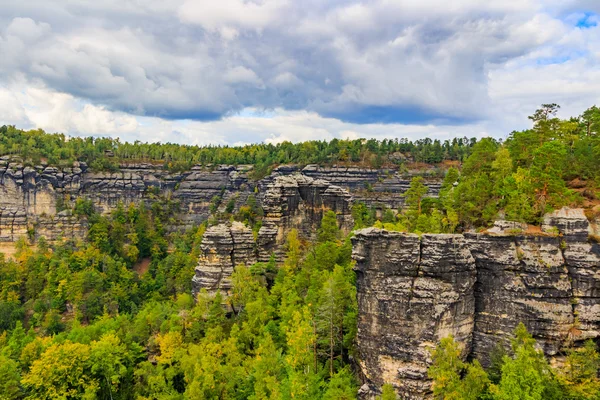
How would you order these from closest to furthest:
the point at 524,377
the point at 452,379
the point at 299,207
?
the point at 524,377 < the point at 452,379 < the point at 299,207

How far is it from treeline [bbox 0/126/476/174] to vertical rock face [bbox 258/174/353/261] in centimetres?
4865

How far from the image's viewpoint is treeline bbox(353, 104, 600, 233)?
2967 cm

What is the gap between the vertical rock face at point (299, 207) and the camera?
60.0 meters

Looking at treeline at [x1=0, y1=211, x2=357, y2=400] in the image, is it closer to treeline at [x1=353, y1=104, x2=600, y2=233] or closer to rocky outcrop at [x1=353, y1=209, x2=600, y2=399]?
rocky outcrop at [x1=353, y1=209, x2=600, y2=399]

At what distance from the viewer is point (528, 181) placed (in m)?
31.1

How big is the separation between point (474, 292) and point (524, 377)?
728 cm

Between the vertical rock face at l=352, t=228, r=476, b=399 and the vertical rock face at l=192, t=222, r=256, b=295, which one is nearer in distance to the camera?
the vertical rock face at l=352, t=228, r=476, b=399

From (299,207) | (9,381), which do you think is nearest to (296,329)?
(9,381)

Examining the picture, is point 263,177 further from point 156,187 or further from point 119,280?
point 119,280

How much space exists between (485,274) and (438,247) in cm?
411

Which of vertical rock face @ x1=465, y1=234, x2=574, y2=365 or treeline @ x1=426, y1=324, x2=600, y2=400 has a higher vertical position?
vertical rock face @ x1=465, y1=234, x2=574, y2=365

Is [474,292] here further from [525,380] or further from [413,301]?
[525,380]

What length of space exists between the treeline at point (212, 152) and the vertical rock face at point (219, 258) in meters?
57.3

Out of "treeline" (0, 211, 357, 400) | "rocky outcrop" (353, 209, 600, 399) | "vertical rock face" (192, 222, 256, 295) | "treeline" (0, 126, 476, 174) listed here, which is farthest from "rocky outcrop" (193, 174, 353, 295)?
"treeline" (0, 126, 476, 174)
